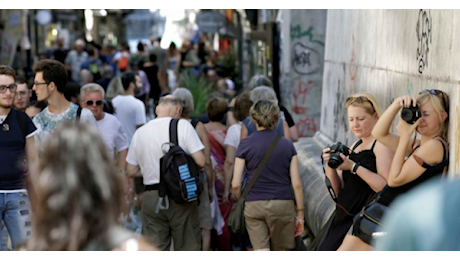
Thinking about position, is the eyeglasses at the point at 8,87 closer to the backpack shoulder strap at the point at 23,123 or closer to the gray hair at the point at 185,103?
the backpack shoulder strap at the point at 23,123

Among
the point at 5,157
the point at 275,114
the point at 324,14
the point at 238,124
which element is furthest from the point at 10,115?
the point at 324,14

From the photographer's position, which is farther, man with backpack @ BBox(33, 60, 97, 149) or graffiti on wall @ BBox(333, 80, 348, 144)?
graffiti on wall @ BBox(333, 80, 348, 144)

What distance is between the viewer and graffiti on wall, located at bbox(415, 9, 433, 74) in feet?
20.4

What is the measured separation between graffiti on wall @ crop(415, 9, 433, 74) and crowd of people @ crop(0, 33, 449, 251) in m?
0.50

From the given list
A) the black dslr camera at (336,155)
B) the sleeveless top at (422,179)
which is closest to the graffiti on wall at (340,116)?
the black dslr camera at (336,155)

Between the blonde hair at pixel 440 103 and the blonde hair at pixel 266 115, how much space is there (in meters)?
2.61

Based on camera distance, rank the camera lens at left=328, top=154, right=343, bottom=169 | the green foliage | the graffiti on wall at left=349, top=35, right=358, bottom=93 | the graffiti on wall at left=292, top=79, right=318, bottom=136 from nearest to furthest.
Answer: the camera lens at left=328, top=154, right=343, bottom=169
the graffiti on wall at left=349, top=35, right=358, bottom=93
the graffiti on wall at left=292, top=79, right=318, bottom=136
the green foliage

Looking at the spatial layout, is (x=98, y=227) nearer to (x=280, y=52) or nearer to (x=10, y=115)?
(x=10, y=115)

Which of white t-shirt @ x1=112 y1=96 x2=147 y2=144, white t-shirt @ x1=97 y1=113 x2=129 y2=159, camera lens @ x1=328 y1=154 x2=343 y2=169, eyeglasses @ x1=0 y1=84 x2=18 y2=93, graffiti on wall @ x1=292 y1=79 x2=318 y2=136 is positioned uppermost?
eyeglasses @ x1=0 y1=84 x2=18 y2=93

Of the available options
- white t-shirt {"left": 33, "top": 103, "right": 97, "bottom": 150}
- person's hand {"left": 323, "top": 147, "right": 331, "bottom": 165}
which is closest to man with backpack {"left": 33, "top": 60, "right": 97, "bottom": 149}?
white t-shirt {"left": 33, "top": 103, "right": 97, "bottom": 150}

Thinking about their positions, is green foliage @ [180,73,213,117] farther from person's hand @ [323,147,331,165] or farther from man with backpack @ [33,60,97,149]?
person's hand @ [323,147,331,165]

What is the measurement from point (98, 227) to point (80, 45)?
2518 centimetres

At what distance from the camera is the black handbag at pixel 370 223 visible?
4.90 metres

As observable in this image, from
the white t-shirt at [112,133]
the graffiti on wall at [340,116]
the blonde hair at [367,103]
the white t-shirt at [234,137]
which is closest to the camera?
the blonde hair at [367,103]
